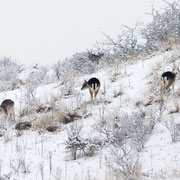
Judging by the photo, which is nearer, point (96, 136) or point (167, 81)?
point (96, 136)

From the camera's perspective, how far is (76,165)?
4945mm

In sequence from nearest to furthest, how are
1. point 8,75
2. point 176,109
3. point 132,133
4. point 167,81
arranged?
point 132,133 < point 176,109 < point 167,81 < point 8,75

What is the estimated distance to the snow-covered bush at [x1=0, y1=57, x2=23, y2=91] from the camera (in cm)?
1385

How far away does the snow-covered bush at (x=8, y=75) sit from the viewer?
1385cm

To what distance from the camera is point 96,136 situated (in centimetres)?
590

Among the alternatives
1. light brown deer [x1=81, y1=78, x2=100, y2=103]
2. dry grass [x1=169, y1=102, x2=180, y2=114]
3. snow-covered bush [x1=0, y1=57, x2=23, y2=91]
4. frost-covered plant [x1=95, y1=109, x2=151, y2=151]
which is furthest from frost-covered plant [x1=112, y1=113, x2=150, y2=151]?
snow-covered bush [x1=0, y1=57, x2=23, y2=91]

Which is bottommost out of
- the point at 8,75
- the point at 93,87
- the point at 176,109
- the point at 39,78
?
the point at 176,109

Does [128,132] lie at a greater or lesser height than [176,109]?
lesser

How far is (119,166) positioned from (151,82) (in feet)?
13.7

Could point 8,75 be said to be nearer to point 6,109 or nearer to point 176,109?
point 6,109

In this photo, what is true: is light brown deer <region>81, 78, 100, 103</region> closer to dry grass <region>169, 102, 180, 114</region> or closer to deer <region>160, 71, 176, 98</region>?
deer <region>160, 71, 176, 98</region>

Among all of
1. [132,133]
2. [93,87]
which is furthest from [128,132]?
[93,87]

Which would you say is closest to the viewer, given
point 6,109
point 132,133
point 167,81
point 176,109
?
point 132,133

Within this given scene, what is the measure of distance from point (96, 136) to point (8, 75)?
535 inches
